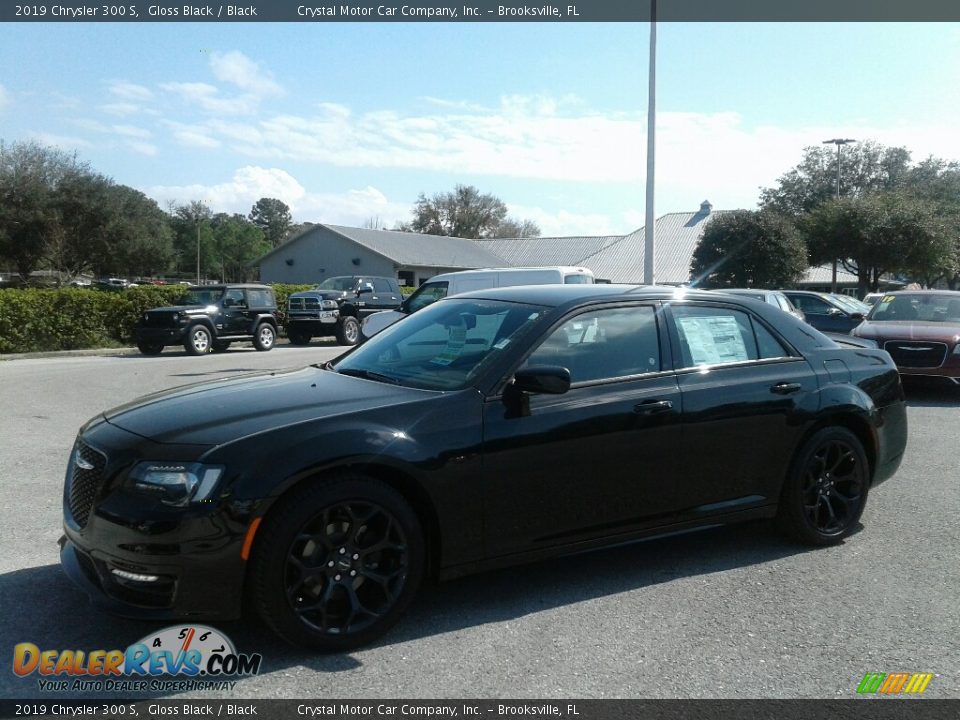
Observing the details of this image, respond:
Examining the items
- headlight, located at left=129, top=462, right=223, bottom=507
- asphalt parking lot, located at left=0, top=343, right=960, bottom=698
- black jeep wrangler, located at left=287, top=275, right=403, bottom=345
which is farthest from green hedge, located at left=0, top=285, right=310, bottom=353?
headlight, located at left=129, top=462, right=223, bottom=507

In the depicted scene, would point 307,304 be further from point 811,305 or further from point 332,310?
point 811,305

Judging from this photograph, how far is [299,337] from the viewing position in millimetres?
26203

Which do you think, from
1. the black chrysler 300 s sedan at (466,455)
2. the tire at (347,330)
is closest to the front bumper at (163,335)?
the tire at (347,330)

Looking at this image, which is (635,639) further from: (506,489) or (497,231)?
(497,231)

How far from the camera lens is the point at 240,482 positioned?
3.51 m

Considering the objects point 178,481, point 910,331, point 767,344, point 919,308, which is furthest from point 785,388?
point 919,308

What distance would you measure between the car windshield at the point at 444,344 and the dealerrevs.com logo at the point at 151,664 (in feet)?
5.03

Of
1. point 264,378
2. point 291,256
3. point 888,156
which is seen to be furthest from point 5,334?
point 888,156

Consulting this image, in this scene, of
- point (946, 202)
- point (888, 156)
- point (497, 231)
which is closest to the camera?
point (946, 202)

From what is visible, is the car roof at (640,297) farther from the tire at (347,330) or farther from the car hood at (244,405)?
the tire at (347,330)

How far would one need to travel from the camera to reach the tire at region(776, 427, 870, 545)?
512 cm

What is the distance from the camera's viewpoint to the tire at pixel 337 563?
354cm

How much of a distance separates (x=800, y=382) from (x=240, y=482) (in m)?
3.41

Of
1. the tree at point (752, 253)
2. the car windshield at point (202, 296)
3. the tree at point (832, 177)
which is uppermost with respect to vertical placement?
the tree at point (832, 177)
